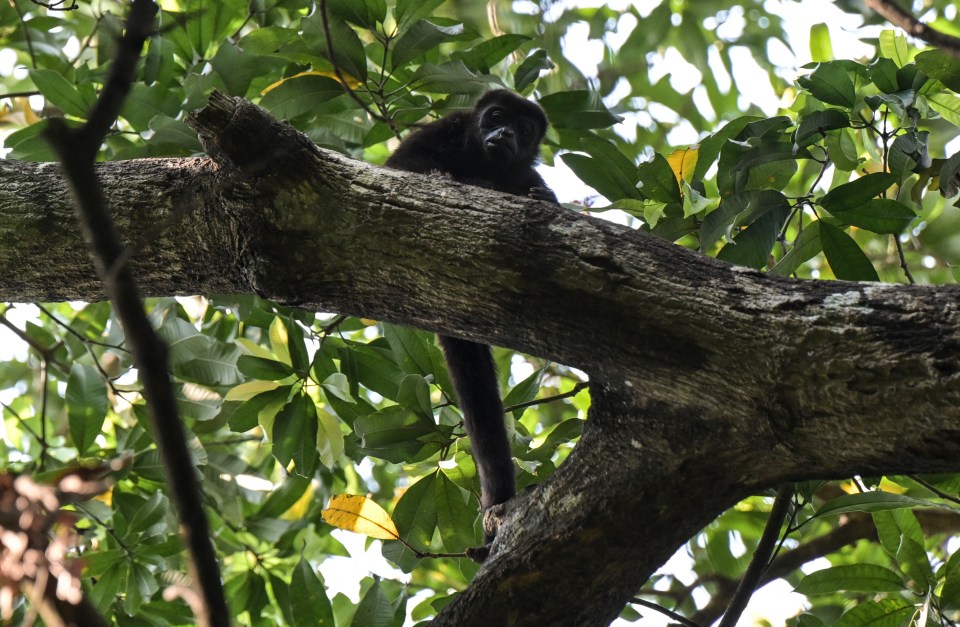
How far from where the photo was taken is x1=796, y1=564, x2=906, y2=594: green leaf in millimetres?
2477

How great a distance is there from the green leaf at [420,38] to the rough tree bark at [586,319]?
1.13 m

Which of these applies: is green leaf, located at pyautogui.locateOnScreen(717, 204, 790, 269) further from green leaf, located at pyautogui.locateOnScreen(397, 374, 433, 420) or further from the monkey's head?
the monkey's head

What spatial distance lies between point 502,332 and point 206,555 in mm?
1105

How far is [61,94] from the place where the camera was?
3141 mm

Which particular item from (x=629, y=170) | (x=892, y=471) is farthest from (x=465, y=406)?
(x=892, y=471)

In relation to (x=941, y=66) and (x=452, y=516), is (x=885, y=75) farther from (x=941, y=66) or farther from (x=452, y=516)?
(x=452, y=516)

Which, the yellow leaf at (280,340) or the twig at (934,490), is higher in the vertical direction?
the yellow leaf at (280,340)

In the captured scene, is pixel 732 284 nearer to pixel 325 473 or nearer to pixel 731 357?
pixel 731 357

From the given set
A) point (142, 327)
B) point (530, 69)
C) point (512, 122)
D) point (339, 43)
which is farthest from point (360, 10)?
point (142, 327)

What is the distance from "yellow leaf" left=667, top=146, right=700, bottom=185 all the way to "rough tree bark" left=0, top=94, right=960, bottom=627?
947mm

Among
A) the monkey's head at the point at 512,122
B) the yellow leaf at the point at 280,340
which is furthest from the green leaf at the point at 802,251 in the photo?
the monkey's head at the point at 512,122

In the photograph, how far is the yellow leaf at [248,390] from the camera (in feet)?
9.73

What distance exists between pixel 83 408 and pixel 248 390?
0.59 m

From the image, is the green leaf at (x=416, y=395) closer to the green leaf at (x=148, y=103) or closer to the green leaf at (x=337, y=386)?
the green leaf at (x=337, y=386)
